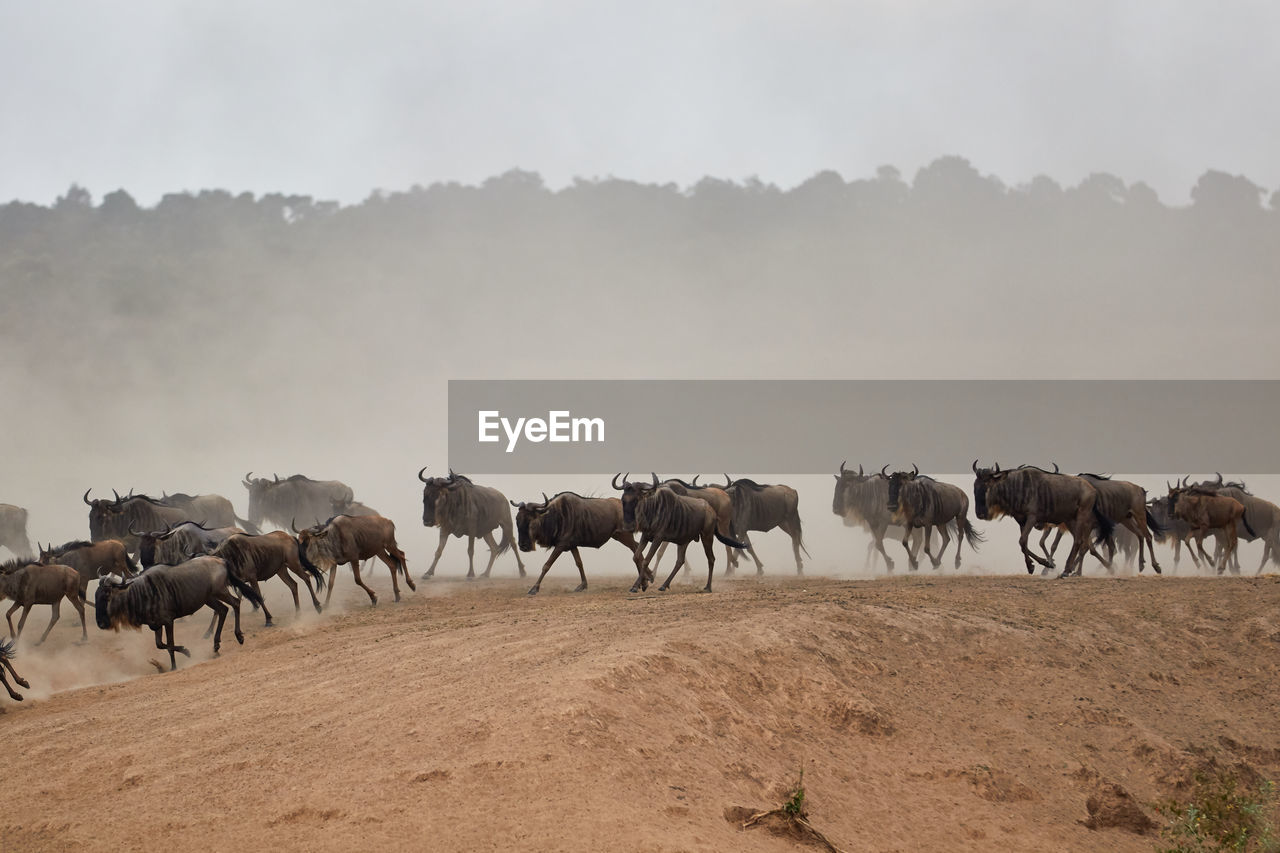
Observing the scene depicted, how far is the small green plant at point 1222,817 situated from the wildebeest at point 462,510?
14905 mm

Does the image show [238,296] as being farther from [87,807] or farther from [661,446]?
[87,807]

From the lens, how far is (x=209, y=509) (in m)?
25.2

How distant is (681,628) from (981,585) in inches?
266

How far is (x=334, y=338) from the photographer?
346ft

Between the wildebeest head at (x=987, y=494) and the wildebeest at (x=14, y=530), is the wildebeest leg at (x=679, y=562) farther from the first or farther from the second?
the wildebeest at (x=14, y=530)

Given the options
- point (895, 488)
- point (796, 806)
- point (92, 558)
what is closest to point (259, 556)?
point (92, 558)

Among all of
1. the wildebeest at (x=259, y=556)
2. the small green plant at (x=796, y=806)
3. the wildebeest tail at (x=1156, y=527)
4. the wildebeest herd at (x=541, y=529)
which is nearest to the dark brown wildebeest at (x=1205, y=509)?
the wildebeest herd at (x=541, y=529)

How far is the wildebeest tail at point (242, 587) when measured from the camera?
49.4 ft

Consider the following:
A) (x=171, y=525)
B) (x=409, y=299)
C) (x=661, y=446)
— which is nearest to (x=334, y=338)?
(x=409, y=299)

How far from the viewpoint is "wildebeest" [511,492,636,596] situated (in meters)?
18.3

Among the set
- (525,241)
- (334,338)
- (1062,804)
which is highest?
(525,241)

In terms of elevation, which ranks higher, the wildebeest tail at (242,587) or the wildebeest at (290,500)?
the wildebeest at (290,500)

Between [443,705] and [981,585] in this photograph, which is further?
[981,585]

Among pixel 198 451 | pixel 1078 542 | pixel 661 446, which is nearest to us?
pixel 1078 542
